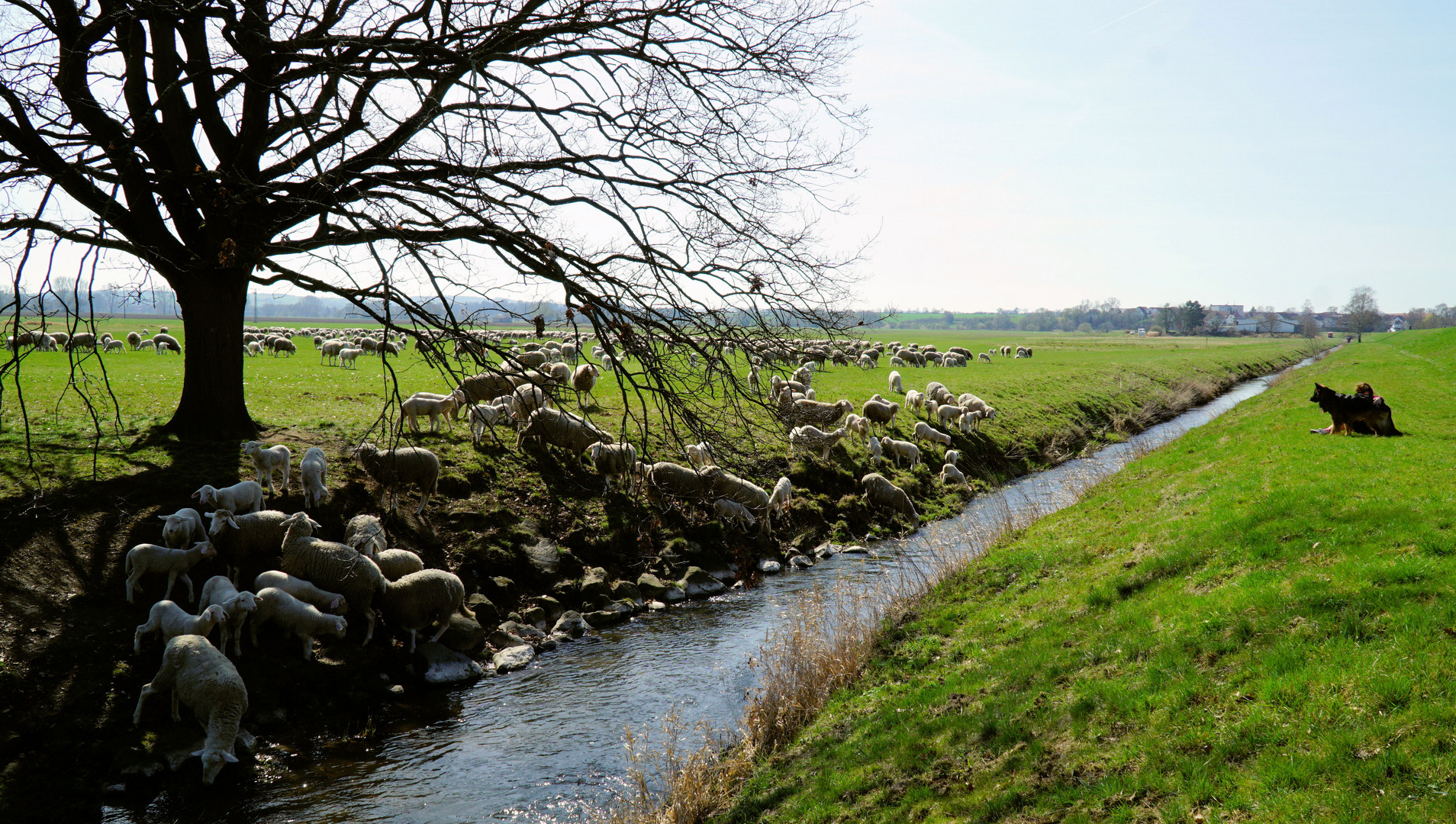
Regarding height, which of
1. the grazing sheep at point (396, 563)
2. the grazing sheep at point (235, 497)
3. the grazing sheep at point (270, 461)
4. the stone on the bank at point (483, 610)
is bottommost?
the stone on the bank at point (483, 610)

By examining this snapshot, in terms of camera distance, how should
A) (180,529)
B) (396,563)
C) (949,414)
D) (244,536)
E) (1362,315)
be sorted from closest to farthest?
(180,529) → (244,536) → (396,563) → (949,414) → (1362,315)

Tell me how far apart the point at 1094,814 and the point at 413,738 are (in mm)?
7923

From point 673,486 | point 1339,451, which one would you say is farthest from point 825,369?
point 1339,451

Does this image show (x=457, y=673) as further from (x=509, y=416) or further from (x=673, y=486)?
(x=509, y=416)

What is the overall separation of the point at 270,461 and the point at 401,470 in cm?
210

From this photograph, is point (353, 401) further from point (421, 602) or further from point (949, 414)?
point (949, 414)

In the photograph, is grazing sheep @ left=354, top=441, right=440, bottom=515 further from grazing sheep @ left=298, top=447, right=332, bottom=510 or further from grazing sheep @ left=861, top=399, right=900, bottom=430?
grazing sheep @ left=861, top=399, right=900, bottom=430

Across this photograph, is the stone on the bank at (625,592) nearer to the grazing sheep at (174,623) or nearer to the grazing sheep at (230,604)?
the grazing sheep at (230,604)

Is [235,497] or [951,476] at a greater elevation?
[235,497]

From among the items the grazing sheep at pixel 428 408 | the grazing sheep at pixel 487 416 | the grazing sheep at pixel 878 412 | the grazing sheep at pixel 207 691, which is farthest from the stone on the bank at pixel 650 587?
the grazing sheep at pixel 878 412

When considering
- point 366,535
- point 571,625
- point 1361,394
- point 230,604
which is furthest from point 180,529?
point 1361,394

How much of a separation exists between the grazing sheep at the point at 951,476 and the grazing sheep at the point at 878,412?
3028mm

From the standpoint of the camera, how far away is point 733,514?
1811 cm

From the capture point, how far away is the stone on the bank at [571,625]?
1333 cm
